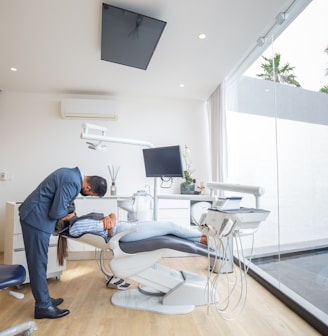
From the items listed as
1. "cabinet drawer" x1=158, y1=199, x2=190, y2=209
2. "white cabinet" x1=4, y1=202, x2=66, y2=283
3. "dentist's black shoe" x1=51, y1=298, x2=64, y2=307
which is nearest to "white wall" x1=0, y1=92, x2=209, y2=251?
"cabinet drawer" x1=158, y1=199, x2=190, y2=209

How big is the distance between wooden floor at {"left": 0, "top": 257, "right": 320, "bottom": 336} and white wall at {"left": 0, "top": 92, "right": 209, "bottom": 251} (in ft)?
5.76

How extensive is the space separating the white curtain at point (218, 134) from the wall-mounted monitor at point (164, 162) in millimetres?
1071

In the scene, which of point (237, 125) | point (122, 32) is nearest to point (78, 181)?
point (122, 32)

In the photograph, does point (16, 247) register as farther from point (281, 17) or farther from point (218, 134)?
point (281, 17)

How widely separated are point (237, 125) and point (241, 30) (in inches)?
46.7

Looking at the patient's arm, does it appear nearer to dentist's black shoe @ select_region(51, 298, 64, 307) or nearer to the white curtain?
dentist's black shoe @ select_region(51, 298, 64, 307)

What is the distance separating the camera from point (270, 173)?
7.84 feet

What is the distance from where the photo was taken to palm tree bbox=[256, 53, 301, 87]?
209cm

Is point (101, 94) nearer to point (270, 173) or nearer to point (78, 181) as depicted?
point (78, 181)

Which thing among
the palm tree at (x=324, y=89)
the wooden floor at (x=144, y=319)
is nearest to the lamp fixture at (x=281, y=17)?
the palm tree at (x=324, y=89)

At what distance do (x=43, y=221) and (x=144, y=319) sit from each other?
1058 mm

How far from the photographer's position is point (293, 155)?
206 cm

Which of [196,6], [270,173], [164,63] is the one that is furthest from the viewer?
[164,63]

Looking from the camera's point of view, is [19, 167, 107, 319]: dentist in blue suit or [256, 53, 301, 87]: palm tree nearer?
[19, 167, 107, 319]: dentist in blue suit
